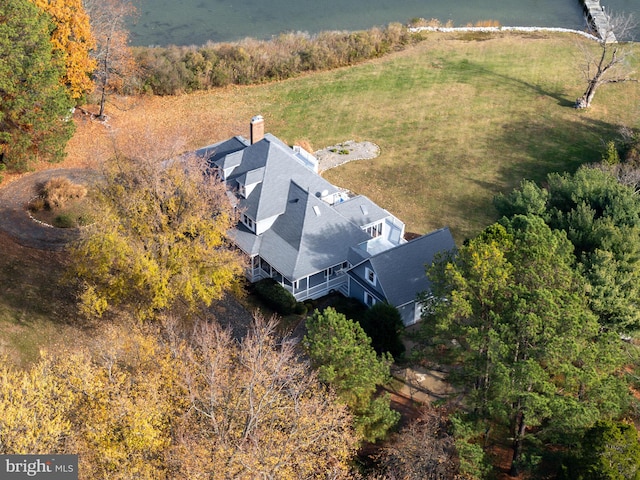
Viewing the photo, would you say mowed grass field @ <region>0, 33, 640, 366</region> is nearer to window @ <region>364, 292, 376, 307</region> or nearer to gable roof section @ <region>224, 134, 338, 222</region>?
gable roof section @ <region>224, 134, 338, 222</region>

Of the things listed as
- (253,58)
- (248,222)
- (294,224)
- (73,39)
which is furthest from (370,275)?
(253,58)

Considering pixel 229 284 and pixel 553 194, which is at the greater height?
pixel 553 194

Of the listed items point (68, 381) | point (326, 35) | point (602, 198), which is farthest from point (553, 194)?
point (326, 35)

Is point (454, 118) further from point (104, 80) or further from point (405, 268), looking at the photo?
point (104, 80)

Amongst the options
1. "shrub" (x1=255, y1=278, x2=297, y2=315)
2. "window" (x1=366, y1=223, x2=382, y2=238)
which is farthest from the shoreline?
"shrub" (x1=255, y1=278, x2=297, y2=315)

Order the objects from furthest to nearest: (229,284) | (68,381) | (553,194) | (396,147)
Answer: (396,147)
(553,194)
(229,284)
(68,381)

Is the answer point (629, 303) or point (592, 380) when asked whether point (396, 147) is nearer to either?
point (629, 303)
